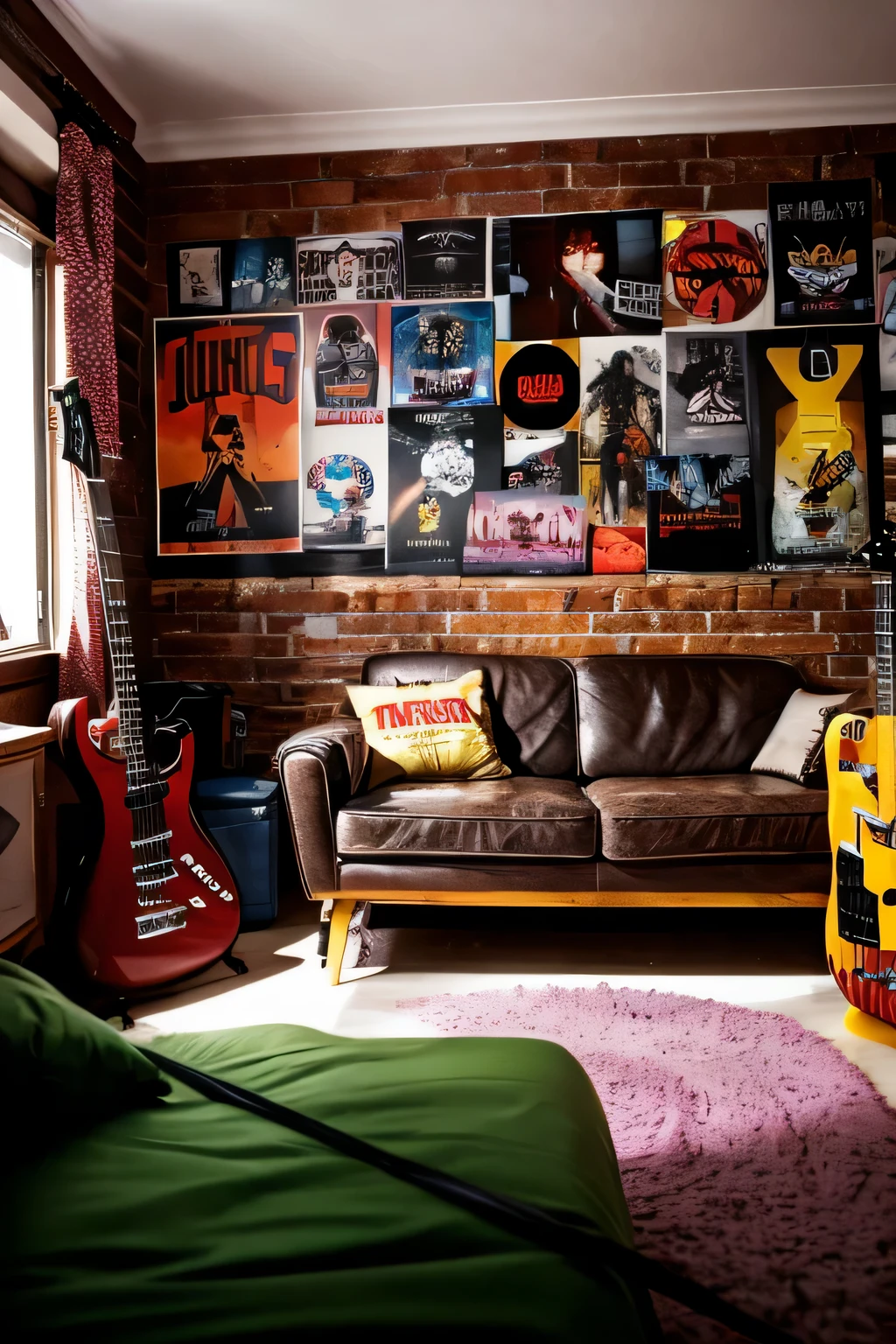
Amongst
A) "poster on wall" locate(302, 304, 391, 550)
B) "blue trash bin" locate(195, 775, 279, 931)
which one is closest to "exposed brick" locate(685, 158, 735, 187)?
"poster on wall" locate(302, 304, 391, 550)

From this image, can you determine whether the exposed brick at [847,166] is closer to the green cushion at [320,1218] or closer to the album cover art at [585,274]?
the album cover art at [585,274]

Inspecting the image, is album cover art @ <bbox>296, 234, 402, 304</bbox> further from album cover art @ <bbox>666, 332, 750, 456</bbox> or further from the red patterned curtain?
album cover art @ <bbox>666, 332, 750, 456</bbox>

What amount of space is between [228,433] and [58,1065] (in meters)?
3.02

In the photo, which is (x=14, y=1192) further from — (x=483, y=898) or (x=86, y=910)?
(x=483, y=898)

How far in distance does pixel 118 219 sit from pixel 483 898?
9.43 ft

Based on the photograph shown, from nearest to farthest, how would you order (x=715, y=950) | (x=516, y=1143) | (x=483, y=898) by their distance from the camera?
(x=516, y=1143), (x=483, y=898), (x=715, y=950)

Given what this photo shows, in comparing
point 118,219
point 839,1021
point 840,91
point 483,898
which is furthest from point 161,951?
point 840,91

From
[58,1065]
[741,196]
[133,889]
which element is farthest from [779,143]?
[58,1065]

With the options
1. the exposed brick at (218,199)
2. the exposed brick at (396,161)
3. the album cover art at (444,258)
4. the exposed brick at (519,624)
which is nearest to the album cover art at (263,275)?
the exposed brick at (218,199)

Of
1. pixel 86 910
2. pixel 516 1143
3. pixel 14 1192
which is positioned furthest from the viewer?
pixel 86 910

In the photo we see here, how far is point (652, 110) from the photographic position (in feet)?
11.4

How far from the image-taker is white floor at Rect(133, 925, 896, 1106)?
2.29 metres

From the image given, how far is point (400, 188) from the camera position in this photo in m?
3.63

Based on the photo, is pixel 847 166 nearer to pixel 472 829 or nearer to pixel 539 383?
pixel 539 383
